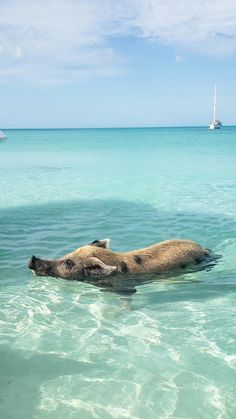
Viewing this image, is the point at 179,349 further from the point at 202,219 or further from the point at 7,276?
the point at 202,219

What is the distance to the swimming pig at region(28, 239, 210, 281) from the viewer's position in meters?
9.16

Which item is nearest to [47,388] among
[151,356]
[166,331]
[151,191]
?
[151,356]

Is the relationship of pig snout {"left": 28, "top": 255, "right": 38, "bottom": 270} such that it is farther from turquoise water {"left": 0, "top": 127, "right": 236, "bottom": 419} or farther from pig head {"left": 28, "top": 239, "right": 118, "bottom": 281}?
→ turquoise water {"left": 0, "top": 127, "right": 236, "bottom": 419}

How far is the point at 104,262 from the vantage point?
9203 mm

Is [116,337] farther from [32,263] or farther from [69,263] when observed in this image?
[32,263]

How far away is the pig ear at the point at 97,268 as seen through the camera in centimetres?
873

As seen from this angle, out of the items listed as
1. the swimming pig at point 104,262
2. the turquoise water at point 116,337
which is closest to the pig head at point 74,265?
the swimming pig at point 104,262

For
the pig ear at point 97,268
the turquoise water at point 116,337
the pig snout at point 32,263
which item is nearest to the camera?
the turquoise water at point 116,337

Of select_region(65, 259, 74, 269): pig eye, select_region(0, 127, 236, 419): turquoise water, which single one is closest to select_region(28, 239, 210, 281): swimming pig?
select_region(65, 259, 74, 269): pig eye

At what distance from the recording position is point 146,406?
5.59 m

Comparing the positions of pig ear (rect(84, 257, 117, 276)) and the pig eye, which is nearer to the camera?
pig ear (rect(84, 257, 117, 276))

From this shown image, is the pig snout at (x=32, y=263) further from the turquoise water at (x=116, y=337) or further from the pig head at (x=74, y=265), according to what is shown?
the turquoise water at (x=116, y=337)

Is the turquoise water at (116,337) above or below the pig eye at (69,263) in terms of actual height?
below

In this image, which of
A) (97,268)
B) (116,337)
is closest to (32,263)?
(97,268)
